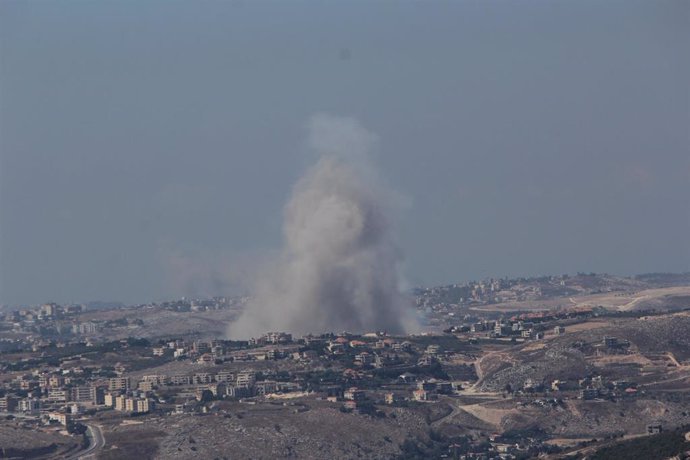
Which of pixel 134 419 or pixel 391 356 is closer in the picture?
pixel 134 419

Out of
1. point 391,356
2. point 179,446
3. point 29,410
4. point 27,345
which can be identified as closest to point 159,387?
point 29,410

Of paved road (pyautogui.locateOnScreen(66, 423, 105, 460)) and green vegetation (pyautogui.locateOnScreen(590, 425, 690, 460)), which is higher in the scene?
paved road (pyautogui.locateOnScreen(66, 423, 105, 460))

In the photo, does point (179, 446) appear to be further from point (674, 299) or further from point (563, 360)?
point (674, 299)

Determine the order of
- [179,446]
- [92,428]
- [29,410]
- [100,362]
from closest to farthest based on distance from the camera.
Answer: [179,446]
[92,428]
[29,410]
[100,362]

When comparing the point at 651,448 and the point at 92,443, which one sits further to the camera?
the point at 92,443

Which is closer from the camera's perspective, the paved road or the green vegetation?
the green vegetation

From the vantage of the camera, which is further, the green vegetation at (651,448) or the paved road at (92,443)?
the paved road at (92,443)

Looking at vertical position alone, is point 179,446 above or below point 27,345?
below

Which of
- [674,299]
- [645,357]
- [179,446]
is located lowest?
[179,446]

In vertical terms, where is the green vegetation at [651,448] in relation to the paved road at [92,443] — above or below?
below

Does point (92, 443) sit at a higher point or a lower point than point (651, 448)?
higher

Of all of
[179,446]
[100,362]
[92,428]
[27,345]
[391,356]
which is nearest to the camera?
[179,446]
